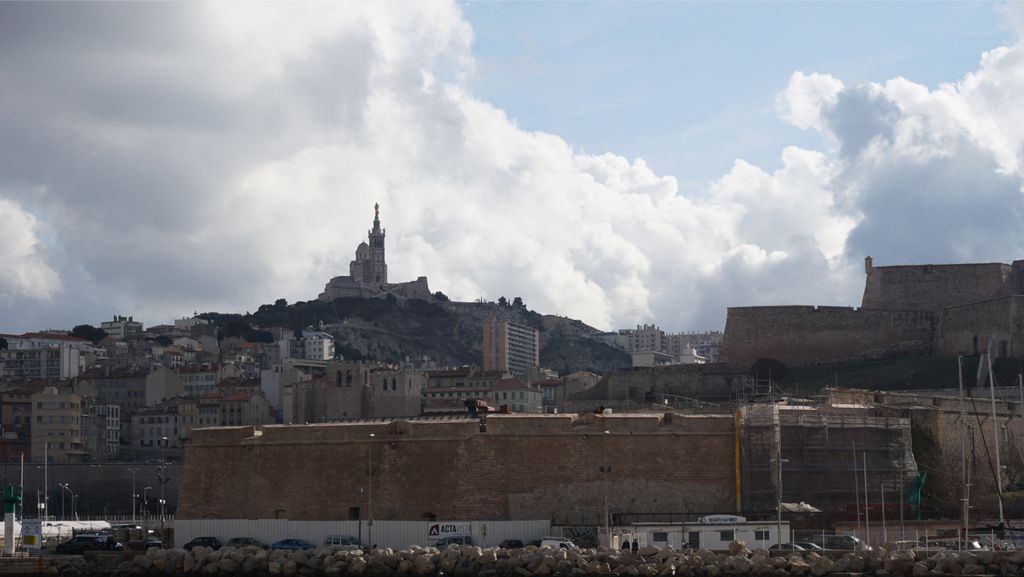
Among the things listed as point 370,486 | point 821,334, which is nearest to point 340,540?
point 370,486

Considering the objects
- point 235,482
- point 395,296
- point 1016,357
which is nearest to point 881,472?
point 235,482

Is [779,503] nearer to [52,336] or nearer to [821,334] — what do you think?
[821,334]

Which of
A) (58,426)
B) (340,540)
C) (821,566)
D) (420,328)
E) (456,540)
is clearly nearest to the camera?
(821,566)

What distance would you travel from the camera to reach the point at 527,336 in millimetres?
165500

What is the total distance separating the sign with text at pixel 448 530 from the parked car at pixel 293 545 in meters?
2.65

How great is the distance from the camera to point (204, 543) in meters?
36.9

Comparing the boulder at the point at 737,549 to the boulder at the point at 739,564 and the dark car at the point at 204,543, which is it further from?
the dark car at the point at 204,543

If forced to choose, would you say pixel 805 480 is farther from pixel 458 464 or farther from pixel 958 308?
pixel 958 308

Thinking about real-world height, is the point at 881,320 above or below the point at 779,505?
→ above

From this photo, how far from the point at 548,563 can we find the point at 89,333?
407ft

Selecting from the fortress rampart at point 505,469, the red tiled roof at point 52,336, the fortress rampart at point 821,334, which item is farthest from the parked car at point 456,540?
the red tiled roof at point 52,336

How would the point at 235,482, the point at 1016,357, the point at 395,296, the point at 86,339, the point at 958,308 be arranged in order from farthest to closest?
the point at 395,296 < the point at 86,339 < the point at 958,308 < the point at 1016,357 < the point at 235,482

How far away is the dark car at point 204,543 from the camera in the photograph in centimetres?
3656

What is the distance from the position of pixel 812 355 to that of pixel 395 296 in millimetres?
111509
